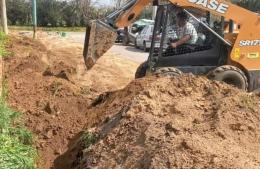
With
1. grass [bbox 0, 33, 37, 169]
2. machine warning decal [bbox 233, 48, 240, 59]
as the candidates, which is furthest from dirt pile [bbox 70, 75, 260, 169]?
machine warning decal [bbox 233, 48, 240, 59]

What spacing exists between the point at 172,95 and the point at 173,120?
1208 mm

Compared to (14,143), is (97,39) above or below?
above

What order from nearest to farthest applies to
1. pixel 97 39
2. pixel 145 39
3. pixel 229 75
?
pixel 229 75
pixel 97 39
pixel 145 39

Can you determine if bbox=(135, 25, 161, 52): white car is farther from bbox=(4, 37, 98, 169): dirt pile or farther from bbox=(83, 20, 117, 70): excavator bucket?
bbox=(83, 20, 117, 70): excavator bucket

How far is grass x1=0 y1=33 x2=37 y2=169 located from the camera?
759 centimetres

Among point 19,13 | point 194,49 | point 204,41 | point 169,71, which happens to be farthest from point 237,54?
point 19,13

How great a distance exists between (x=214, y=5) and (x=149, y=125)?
205 inches

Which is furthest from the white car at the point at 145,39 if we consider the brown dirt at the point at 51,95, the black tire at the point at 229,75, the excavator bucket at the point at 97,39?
the black tire at the point at 229,75

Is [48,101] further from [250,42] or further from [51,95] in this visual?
[250,42]

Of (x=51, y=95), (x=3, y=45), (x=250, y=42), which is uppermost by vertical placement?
(x=250, y=42)

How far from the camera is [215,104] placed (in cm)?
720

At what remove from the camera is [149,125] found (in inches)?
268

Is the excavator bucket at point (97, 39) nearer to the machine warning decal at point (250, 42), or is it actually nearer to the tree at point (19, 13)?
the machine warning decal at point (250, 42)

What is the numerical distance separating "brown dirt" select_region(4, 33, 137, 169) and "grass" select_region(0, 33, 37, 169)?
245mm
